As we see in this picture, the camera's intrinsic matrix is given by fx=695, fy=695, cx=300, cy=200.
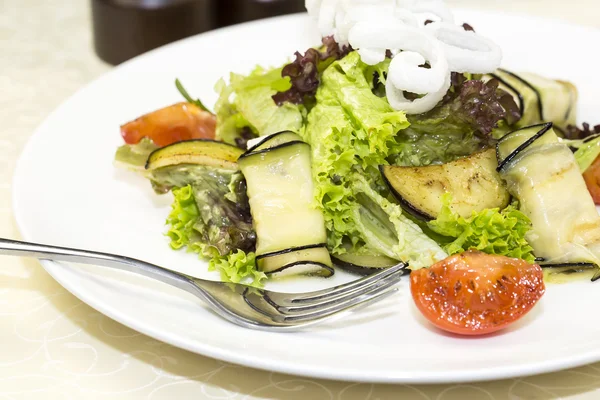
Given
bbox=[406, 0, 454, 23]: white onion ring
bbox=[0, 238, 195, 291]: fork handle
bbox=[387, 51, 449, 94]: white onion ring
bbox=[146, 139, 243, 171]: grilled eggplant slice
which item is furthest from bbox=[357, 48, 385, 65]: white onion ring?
bbox=[0, 238, 195, 291]: fork handle

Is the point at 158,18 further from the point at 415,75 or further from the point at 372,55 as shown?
the point at 415,75

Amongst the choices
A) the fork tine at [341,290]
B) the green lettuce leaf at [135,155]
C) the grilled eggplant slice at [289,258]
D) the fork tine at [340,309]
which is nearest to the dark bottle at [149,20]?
the green lettuce leaf at [135,155]

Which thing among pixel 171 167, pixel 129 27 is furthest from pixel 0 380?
pixel 129 27

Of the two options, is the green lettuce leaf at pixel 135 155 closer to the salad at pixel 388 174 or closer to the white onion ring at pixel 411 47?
the salad at pixel 388 174

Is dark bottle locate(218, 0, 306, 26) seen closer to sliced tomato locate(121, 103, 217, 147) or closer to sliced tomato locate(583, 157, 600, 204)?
sliced tomato locate(121, 103, 217, 147)

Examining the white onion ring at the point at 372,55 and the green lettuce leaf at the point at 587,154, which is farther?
the green lettuce leaf at the point at 587,154

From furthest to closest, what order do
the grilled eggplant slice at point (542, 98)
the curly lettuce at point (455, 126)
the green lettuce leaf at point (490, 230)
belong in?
the grilled eggplant slice at point (542, 98) → the curly lettuce at point (455, 126) → the green lettuce leaf at point (490, 230)
